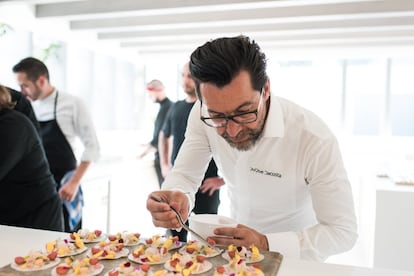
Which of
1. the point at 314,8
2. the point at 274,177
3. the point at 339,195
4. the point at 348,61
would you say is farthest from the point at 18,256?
the point at 348,61

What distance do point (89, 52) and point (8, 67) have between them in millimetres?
1223

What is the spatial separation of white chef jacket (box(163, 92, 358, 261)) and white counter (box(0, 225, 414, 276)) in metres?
0.08

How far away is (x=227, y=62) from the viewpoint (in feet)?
3.10

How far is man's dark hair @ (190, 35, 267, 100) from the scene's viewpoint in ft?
3.09

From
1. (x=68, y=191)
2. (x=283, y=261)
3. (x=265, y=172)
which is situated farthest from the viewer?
(x=68, y=191)

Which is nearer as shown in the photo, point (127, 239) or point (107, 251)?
point (107, 251)

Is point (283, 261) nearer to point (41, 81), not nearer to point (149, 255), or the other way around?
point (149, 255)

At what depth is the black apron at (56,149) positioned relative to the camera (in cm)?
226

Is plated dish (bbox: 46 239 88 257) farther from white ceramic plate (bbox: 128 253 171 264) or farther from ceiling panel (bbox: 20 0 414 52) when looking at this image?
ceiling panel (bbox: 20 0 414 52)

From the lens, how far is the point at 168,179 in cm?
133

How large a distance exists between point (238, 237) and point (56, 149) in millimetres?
1592

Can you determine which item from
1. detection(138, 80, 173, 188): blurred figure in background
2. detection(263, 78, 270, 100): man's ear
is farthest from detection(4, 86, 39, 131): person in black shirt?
detection(138, 80, 173, 188): blurred figure in background

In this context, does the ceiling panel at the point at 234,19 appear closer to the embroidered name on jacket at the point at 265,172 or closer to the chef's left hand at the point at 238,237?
the embroidered name on jacket at the point at 265,172

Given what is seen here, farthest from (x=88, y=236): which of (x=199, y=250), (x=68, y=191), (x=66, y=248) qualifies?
(x=68, y=191)
